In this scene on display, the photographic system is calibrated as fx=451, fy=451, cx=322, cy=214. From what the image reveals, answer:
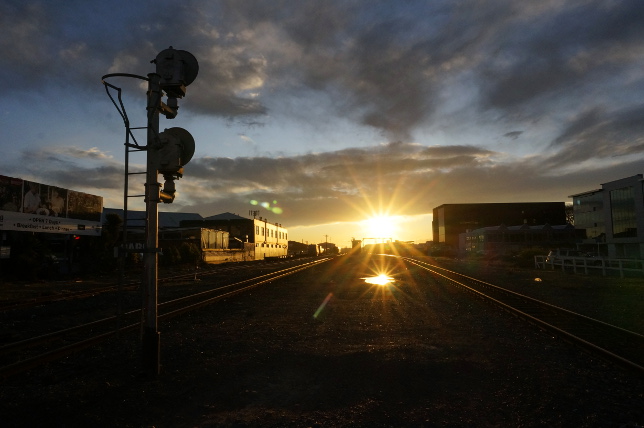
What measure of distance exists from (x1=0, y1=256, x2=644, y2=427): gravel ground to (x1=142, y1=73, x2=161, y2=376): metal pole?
1.16 ft

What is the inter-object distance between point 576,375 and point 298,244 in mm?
169289

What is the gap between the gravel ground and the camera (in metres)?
4.93

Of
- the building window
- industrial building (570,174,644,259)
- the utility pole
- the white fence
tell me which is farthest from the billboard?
the building window

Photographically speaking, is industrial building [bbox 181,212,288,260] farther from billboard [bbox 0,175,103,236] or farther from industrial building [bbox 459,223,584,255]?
industrial building [bbox 459,223,584,255]

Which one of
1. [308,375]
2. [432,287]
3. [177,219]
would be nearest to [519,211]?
[177,219]

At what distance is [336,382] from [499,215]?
116946mm

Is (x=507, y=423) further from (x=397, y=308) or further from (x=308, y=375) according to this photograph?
(x=397, y=308)

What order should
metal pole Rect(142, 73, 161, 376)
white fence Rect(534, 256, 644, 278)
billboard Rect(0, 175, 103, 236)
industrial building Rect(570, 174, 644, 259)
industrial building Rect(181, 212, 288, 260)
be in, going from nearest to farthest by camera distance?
metal pole Rect(142, 73, 161, 376) < white fence Rect(534, 256, 644, 278) < billboard Rect(0, 175, 103, 236) < industrial building Rect(570, 174, 644, 259) < industrial building Rect(181, 212, 288, 260)

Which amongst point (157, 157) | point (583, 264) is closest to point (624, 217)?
point (583, 264)

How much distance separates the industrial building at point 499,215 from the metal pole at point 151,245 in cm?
11158

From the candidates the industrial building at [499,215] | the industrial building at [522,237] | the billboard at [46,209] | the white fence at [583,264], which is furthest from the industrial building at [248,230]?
the white fence at [583,264]

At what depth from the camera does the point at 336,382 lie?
245 inches

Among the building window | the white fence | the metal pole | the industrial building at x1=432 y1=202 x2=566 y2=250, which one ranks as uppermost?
the industrial building at x1=432 y1=202 x2=566 y2=250

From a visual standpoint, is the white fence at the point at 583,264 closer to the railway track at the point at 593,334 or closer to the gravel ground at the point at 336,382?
the railway track at the point at 593,334
